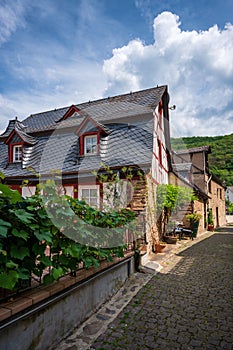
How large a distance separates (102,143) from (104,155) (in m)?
0.68

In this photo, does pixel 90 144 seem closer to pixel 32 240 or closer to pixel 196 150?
pixel 32 240

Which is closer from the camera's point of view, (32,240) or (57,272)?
(32,240)

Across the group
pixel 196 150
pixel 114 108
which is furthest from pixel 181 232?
pixel 196 150

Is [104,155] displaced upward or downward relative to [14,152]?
downward

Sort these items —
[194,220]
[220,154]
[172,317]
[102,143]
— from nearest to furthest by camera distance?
1. [172,317]
2. [102,143]
3. [194,220]
4. [220,154]

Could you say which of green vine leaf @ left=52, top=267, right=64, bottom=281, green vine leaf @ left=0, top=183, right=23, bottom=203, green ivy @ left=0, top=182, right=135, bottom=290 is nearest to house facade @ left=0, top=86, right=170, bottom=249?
green ivy @ left=0, top=182, right=135, bottom=290

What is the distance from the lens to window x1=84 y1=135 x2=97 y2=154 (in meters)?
9.89

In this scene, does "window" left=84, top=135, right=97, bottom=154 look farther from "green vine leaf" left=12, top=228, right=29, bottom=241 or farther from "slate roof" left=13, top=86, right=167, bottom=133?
"green vine leaf" left=12, top=228, right=29, bottom=241

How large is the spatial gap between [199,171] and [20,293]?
19064 mm

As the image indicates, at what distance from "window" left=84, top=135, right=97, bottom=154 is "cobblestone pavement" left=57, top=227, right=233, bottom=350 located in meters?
5.78

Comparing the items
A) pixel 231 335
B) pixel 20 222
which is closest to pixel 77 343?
pixel 20 222

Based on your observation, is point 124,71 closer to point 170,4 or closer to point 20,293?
point 170,4

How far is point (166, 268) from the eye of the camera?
6.62 m

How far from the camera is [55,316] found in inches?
114
